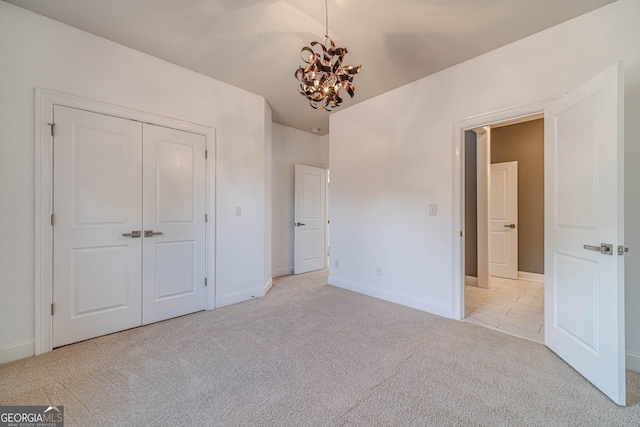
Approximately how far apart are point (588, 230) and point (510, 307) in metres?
1.81

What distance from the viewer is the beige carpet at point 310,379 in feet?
4.82

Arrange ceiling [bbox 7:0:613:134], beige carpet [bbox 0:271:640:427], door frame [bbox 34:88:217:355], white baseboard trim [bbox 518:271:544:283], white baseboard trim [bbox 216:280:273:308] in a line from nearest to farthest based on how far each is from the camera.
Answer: beige carpet [bbox 0:271:640:427]
ceiling [bbox 7:0:613:134]
door frame [bbox 34:88:217:355]
white baseboard trim [bbox 216:280:273:308]
white baseboard trim [bbox 518:271:544:283]

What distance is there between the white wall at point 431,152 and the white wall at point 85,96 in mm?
1536

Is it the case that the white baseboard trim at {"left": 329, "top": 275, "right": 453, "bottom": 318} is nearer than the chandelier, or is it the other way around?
the chandelier

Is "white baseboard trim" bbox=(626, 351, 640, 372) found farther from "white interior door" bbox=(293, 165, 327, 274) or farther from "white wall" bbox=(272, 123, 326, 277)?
"white wall" bbox=(272, 123, 326, 277)

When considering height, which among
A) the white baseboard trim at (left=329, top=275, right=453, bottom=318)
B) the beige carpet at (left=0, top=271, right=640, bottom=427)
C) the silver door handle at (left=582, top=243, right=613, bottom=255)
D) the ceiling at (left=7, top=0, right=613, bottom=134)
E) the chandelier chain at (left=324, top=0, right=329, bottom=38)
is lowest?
the beige carpet at (left=0, top=271, right=640, bottom=427)

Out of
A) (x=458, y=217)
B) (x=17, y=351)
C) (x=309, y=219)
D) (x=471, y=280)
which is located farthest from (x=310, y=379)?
(x=471, y=280)

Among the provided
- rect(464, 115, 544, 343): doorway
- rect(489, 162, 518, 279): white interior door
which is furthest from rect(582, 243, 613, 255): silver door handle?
rect(489, 162, 518, 279): white interior door

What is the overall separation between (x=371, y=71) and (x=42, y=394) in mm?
3912

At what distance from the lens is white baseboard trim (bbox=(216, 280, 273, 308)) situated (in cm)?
322

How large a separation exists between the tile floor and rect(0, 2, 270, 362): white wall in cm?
290

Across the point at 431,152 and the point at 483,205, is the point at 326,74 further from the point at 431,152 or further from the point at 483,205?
the point at 483,205

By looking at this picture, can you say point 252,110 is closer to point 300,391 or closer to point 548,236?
point 300,391

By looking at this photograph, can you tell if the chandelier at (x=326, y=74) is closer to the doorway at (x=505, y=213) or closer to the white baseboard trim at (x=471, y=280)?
the doorway at (x=505, y=213)
